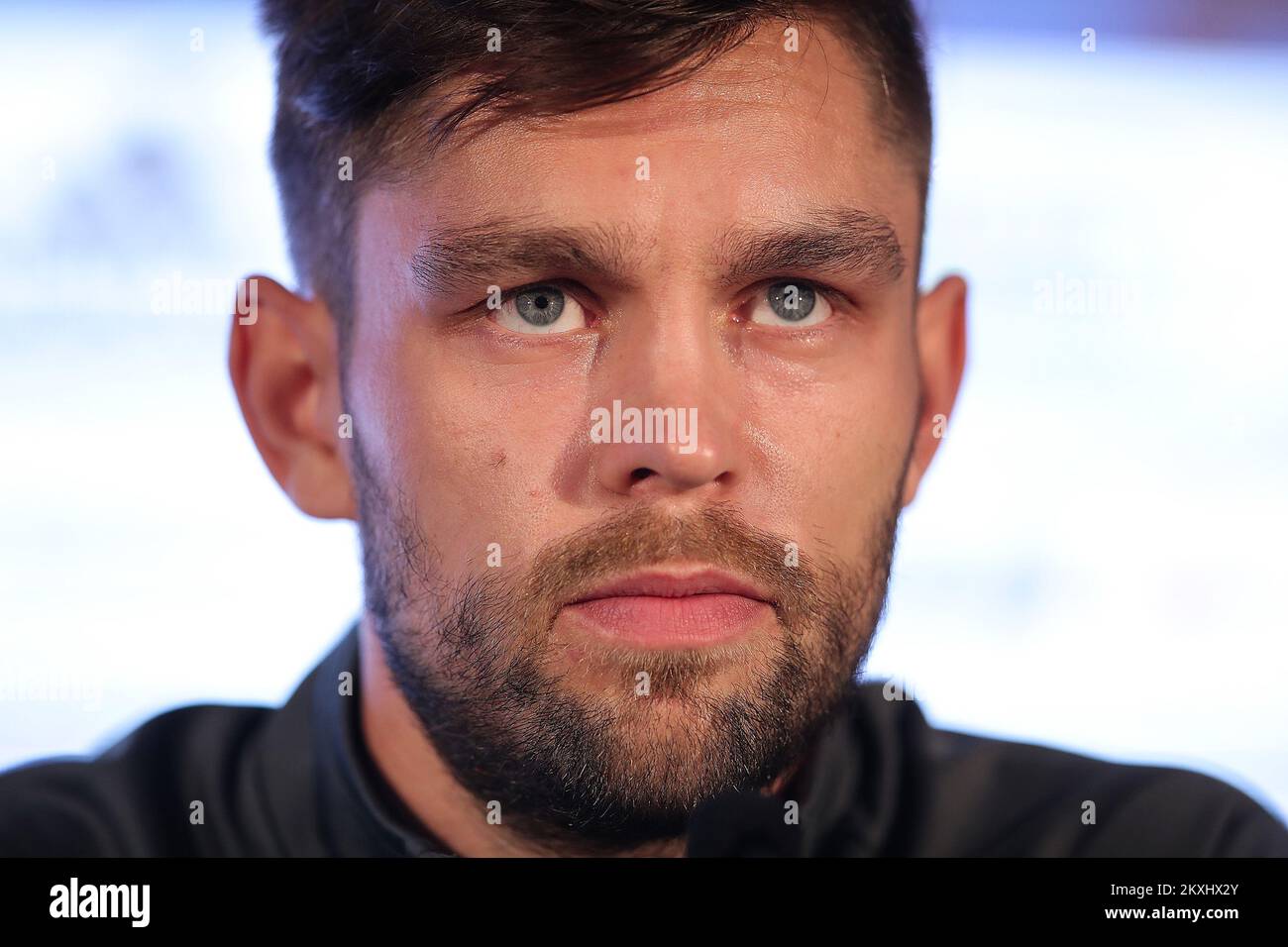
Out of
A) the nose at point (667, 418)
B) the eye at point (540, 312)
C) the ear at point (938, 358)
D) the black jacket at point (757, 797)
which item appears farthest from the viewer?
the ear at point (938, 358)

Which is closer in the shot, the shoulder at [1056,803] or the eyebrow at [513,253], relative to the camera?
the eyebrow at [513,253]

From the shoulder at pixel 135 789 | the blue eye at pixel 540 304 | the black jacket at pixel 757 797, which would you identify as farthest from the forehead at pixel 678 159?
the shoulder at pixel 135 789

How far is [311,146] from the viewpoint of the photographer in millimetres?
1857

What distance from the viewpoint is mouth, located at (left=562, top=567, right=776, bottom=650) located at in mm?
1625

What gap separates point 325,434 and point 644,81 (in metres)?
0.68

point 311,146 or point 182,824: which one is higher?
point 311,146

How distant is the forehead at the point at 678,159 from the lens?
161 cm

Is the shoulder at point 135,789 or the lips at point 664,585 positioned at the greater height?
the lips at point 664,585

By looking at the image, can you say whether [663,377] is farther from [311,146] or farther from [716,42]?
[311,146]

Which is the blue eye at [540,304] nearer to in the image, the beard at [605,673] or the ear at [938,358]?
the beard at [605,673]

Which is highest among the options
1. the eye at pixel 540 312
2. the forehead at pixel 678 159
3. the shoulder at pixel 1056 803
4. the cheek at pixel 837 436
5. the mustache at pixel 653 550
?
the forehead at pixel 678 159

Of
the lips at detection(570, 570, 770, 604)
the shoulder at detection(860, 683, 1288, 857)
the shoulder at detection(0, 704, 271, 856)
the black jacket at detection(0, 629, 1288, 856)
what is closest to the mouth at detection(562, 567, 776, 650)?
the lips at detection(570, 570, 770, 604)
